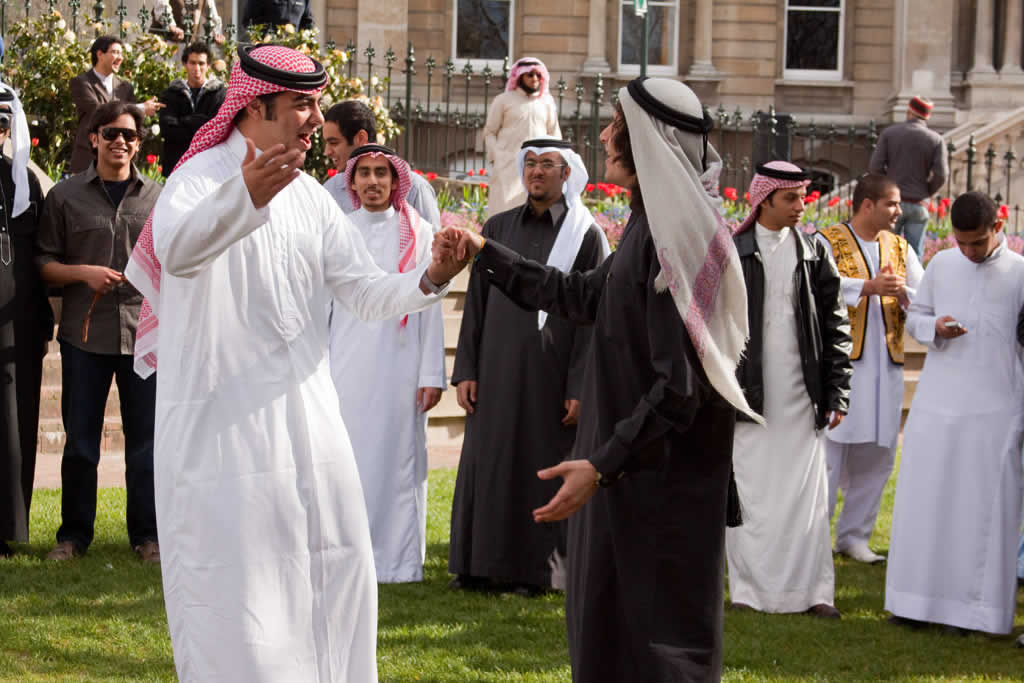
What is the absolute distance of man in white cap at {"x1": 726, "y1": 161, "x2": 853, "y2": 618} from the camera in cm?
746

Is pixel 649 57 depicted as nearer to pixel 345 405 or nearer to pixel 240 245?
pixel 345 405

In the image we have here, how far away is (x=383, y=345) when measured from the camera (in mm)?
7891

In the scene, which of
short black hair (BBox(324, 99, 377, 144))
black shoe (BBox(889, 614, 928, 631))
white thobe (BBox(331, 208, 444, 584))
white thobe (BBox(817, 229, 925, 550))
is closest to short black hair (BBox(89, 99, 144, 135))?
short black hair (BBox(324, 99, 377, 144))

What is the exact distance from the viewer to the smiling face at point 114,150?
779cm

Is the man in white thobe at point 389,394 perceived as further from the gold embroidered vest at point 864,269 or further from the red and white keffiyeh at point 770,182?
the gold embroidered vest at point 864,269

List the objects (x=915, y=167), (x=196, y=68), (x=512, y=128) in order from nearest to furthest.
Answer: (x=196, y=68), (x=512, y=128), (x=915, y=167)

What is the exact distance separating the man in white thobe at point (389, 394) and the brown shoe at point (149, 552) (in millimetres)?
1118

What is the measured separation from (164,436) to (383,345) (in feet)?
12.3

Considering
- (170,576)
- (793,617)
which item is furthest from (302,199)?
(793,617)

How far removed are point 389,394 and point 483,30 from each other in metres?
18.3

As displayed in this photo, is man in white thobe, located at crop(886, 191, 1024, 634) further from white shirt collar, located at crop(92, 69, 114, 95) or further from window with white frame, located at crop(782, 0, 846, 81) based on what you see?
window with white frame, located at crop(782, 0, 846, 81)

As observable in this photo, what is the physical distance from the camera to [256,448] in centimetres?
414

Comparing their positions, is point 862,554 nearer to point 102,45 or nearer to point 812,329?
point 812,329

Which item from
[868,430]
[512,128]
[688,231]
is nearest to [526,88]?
[512,128]
